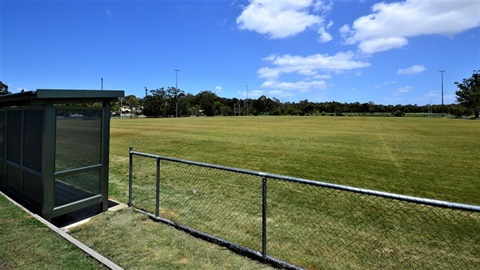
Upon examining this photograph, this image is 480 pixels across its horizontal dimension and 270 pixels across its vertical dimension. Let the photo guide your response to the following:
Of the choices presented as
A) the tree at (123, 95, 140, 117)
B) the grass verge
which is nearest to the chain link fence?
the grass verge

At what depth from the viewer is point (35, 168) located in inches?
206

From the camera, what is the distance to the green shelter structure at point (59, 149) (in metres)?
4.90

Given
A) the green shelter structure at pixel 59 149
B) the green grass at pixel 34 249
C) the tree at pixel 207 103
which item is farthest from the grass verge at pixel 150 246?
the tree at pixel 207 103

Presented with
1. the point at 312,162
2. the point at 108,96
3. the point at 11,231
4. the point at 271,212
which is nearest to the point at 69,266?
the point at 11,231

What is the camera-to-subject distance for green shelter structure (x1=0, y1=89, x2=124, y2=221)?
490 cm

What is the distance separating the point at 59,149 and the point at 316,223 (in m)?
4.91

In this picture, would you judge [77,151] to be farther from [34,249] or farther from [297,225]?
[297,225]

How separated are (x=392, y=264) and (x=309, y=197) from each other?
299 cm

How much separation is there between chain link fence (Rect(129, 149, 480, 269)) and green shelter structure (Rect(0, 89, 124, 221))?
954 mm

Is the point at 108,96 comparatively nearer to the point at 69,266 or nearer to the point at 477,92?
the point at 69,266

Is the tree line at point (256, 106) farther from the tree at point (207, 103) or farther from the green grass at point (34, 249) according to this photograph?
the green grass at point (34, 249)

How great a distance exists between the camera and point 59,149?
5.20 meters

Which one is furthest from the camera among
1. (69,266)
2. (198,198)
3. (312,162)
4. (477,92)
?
(477,92)

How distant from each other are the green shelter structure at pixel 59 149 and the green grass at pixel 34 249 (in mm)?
447
